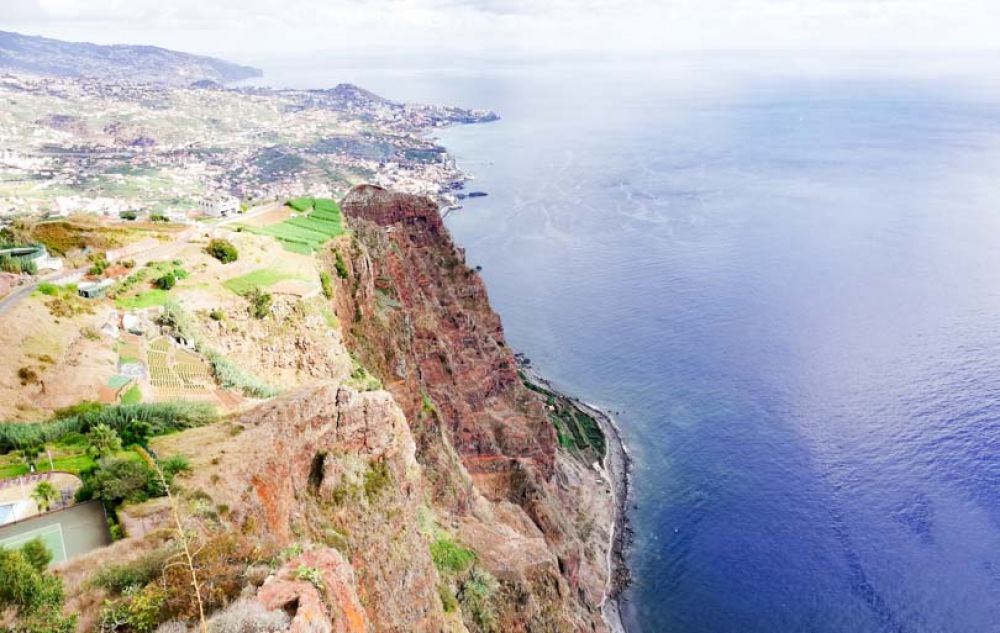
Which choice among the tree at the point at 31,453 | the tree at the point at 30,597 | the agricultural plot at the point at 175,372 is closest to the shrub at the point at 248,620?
the tree at the point at 30,597

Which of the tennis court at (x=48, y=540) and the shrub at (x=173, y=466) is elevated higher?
the shrub at (x=173, y=466)

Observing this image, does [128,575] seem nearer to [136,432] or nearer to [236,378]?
[136,432]

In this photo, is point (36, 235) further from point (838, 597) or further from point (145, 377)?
point (838, 597)

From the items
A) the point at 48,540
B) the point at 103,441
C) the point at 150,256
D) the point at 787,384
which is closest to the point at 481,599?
the point at 103,441

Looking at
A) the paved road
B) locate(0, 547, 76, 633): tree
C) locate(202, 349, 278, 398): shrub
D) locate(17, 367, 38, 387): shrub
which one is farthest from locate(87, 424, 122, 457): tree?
the paved road

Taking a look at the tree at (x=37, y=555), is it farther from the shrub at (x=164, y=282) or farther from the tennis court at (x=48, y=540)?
the shrub at (x=164, y=282)

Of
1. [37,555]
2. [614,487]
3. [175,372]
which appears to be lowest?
[614,487]

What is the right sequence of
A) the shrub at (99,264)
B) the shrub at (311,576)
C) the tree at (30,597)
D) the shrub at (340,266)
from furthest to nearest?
the shrub at (340,266) < the shrub at (99,264) < the shrub at (311,576) < the tree at (30,597)
